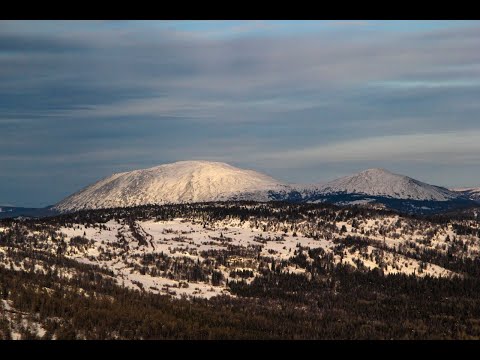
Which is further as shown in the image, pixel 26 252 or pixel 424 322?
pixel 26 252
